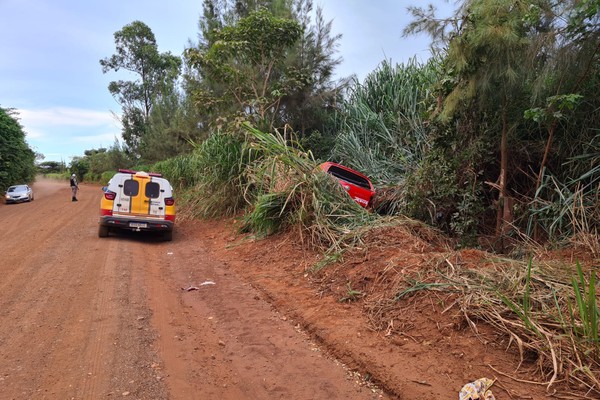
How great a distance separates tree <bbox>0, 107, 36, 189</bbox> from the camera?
881 inches

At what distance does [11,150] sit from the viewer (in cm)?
2347

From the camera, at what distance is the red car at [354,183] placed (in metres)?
9.59

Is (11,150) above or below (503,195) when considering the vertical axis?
above

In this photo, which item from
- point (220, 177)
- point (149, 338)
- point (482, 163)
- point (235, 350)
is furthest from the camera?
point (220, 177)

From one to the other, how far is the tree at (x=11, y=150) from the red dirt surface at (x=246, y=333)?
19.2 metres

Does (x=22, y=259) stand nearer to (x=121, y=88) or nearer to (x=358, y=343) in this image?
(x=358, y=343)

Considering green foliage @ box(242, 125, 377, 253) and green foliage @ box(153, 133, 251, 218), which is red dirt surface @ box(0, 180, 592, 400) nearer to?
green foliage @ box(242, 125, 377, 253)

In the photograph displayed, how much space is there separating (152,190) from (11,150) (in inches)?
745

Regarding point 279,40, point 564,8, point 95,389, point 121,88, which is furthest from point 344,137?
point 121,88

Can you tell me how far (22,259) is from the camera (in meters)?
7.63

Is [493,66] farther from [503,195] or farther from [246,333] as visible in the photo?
[246,333]

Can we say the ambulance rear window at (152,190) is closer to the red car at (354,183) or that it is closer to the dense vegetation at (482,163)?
the dense vegetation at (482,163)

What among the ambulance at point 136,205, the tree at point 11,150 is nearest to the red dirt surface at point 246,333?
the ambulance at point 136,205

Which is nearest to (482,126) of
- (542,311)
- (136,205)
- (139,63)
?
(542,311)
